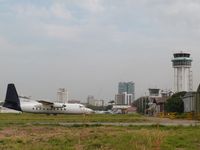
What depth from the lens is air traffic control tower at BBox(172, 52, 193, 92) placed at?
7047 inches

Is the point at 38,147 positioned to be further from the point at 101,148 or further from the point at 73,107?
the point at 73,107

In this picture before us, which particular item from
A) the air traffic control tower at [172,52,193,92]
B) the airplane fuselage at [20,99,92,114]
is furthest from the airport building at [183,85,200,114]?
the air traffic control tower at [172,52,193,92]

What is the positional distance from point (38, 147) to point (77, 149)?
1739 mm

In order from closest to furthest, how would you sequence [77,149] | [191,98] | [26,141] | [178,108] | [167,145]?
[77,149] < [167,145] < [26,141] < [191,98] < [178,108]

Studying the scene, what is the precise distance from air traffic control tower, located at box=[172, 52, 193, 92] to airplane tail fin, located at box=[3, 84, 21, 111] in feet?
293

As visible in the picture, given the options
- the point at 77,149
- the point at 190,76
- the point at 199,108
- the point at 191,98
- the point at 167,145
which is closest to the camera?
the point at 77,149

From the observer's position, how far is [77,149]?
59.6 ft

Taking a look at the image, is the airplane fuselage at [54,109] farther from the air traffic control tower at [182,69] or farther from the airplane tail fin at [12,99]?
the air traffic control tower at [182,69]

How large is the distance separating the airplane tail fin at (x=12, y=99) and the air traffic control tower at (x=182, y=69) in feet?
293

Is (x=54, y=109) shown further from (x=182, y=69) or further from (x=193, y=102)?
(x=182, y=69)

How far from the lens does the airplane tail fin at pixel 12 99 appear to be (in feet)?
331

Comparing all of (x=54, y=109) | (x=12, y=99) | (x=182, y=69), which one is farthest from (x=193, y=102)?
(x=182, y=69)

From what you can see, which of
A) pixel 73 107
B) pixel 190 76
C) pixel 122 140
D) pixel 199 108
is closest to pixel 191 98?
pixel 199 108

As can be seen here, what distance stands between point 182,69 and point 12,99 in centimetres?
10095
